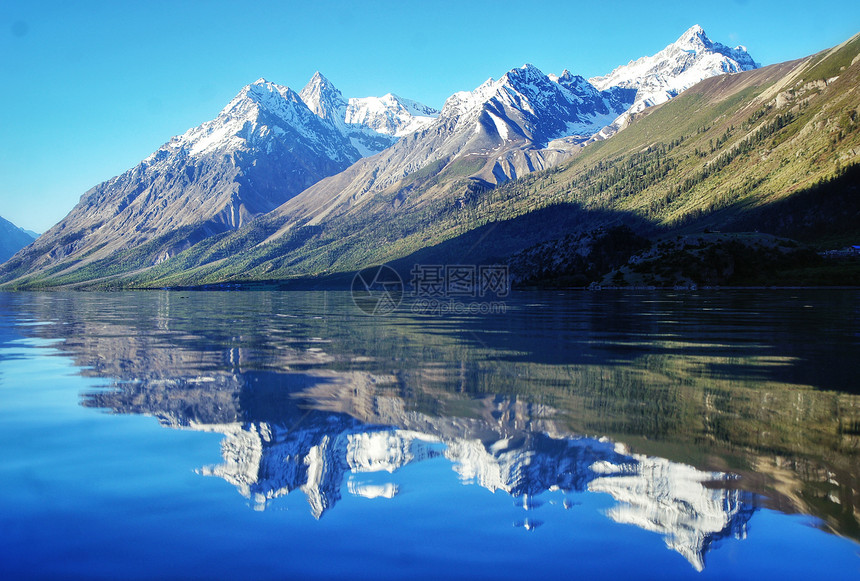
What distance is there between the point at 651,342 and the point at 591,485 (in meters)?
24.8

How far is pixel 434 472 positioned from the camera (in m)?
11.4

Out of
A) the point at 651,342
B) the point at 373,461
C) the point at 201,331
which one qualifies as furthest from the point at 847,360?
the point at 201,331

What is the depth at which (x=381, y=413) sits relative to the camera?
1595 centimetres

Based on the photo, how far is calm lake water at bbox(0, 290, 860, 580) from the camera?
808 cm

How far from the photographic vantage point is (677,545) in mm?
8516

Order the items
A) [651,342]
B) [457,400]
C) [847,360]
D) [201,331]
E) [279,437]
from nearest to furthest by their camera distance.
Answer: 1. [279,437]
2. [457,400]
3. [847,360]
4. [651,342]
5. [201,331]

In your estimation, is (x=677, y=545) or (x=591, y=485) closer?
(x=677, y=545)

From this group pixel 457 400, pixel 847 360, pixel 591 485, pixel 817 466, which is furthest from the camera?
pixel 847 360

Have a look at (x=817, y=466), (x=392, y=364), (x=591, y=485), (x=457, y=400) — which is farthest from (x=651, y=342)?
(x=591, y=485)

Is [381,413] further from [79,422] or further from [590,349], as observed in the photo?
[590,349]

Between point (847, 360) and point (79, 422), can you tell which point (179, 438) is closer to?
point (79, 422)

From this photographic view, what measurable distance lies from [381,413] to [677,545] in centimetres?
901

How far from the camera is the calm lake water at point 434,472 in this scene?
8.08 meters

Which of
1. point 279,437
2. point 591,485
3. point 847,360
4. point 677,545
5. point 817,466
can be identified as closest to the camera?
point 677,545
